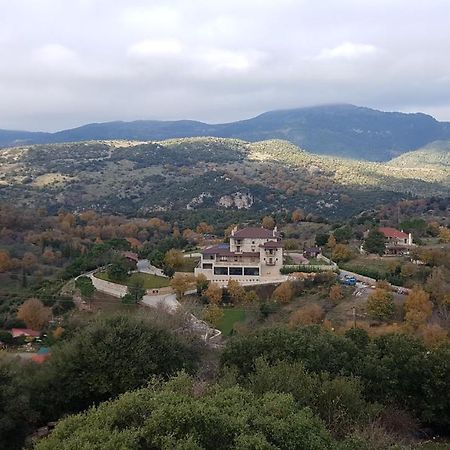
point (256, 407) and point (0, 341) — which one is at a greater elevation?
point (256, 407)

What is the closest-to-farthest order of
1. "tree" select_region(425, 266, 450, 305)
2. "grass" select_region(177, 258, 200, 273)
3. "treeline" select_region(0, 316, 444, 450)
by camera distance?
1. "treeline" select_region(0, 316, 444, 450)
2. "tree" select_region(425, 266, 450, 305)
3. "grass" select_region(177, 258, 200, 273)

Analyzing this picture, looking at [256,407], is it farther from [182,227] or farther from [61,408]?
[182,227]

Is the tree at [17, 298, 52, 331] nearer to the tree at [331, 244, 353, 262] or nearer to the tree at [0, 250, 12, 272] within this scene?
the tree at [0, 250, 12, 272]

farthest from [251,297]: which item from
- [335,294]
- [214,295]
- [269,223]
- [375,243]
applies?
[269,223]

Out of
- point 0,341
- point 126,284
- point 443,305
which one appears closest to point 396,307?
point 443,305

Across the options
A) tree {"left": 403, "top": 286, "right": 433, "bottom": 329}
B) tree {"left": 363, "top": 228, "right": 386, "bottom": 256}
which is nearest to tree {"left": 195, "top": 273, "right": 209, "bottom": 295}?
tree {"left": 403, "top": 286, "right": 433, "bottom": 329}

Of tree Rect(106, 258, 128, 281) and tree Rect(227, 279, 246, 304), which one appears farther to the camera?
tree Rect(106, 258, 128, 281)

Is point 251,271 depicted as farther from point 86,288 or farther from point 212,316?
point 86,288
